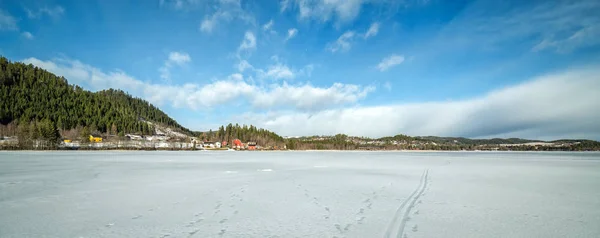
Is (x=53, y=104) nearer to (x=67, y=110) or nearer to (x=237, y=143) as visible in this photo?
(x=67, y=110)

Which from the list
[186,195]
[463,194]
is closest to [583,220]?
[463,194]

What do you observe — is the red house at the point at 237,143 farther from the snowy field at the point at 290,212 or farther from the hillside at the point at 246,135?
the snowy field at the point at 290,212

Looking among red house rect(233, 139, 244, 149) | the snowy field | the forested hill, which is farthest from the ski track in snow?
the forested hill

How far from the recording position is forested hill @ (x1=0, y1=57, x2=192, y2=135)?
420 feet

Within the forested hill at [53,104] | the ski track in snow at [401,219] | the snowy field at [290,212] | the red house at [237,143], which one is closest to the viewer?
the ski track in snow at [401,219]

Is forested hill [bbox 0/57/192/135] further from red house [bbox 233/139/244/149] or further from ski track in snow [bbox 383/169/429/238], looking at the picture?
ski track in snow [bbox 383/169/429/238]

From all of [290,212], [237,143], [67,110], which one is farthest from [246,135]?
[290,212]

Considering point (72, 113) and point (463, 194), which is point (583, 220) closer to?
point (463, 194)

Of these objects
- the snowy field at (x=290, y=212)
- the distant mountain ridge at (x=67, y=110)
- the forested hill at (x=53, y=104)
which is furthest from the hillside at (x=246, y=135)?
the snowy field at (x=290, y=212)

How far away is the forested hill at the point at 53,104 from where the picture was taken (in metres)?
128

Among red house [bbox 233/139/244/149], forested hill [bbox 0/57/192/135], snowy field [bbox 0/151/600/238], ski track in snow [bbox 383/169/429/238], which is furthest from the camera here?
red house [bbox 233/139/244/149]

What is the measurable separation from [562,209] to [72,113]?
182 m

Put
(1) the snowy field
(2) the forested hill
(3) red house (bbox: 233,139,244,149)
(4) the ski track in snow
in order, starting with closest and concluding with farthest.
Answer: (4) the ski track in snow
(1) the snowy field
(2) the forested hill
(3) red house (bbox: 233,139,244,149)

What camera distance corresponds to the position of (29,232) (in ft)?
16.5
